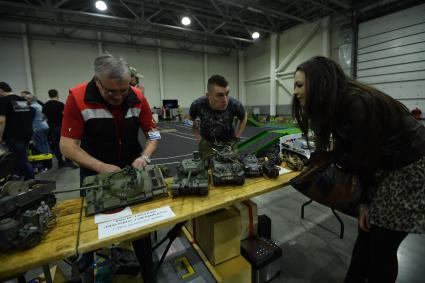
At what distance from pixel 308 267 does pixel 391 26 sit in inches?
289

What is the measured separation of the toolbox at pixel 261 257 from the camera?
1441 mm

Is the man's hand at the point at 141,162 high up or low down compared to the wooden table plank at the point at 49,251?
up

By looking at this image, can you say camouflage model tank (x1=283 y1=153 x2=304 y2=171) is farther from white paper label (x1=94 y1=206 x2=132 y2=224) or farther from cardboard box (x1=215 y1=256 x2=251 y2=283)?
white paper label (x1=94 y1=206 x2=132 y2=224)

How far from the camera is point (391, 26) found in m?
6.13

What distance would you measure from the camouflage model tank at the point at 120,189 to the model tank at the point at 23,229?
179 mm

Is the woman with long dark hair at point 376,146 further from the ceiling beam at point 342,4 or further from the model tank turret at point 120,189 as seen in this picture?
the ceiling beam at point 342,4

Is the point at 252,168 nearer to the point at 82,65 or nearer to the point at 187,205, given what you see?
the point at 187,205

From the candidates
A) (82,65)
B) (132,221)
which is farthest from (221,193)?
(82,65)

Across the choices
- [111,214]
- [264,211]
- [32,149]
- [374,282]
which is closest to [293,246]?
[264,211]

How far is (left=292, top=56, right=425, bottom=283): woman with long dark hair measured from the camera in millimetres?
897

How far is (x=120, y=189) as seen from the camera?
1.02 metres

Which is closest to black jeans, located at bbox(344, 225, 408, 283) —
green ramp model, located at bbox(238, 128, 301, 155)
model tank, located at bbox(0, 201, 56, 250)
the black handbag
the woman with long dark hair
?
the woman with long dark hair

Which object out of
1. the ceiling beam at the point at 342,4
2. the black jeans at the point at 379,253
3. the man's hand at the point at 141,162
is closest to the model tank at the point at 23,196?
the man's hand at the point at 141,162

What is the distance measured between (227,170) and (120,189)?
22.5 inches
